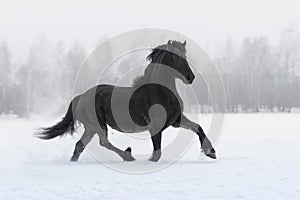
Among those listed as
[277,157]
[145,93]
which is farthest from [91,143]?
[277,157]

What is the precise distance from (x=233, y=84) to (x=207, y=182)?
148ft

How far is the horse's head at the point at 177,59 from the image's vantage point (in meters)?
6.64

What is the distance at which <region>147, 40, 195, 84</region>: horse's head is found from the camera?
21.8 feet

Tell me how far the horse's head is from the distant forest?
998 inches

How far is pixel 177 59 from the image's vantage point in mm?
6648

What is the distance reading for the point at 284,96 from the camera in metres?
45.7

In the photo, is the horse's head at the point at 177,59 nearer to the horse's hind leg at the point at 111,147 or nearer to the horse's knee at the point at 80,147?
the horse's hind leg at the point at 111,147

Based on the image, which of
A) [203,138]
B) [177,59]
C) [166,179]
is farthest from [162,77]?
[166,179]

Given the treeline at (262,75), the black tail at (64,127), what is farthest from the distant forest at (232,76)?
the black tail at (64,127)

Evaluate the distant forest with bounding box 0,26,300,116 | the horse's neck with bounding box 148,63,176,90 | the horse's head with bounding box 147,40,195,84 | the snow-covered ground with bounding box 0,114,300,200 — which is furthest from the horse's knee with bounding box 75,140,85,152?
the distant forest with bounding box 0,26,300,116

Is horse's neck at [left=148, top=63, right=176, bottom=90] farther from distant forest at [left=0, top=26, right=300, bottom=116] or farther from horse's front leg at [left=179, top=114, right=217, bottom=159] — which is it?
distant forest at [left=0, top=26, right=300, bottom=116]

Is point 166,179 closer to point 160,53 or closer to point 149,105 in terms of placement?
point 149,105

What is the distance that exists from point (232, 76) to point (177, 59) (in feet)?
147

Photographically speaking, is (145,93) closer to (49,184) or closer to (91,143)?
(91,143)
